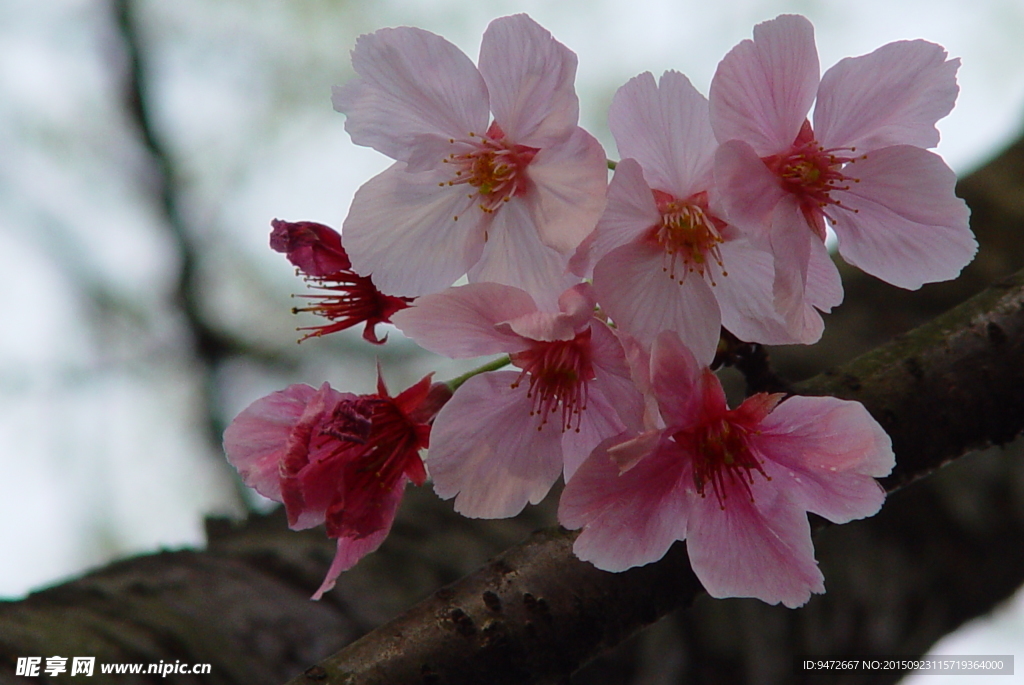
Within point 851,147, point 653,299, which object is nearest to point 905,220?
point 851,147

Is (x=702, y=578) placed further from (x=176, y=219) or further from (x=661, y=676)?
(x=176, y=219)

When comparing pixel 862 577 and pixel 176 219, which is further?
pixel 176 219

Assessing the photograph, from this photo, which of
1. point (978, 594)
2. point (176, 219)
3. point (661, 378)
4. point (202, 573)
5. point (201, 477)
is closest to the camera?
point (661, 378)

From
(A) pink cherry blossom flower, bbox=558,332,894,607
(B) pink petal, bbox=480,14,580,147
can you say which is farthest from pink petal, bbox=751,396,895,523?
(B) pink petal, bbox=480,14,580,147

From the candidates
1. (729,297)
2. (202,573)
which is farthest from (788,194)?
(202,573)

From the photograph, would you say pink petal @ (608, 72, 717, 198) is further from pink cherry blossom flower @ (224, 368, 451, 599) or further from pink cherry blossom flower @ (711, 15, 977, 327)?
pink cherry blossom flower @ (224, 368, 451, 599)

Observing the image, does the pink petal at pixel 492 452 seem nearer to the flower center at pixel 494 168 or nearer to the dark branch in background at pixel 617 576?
the dark branch in background at pixel 617 576
